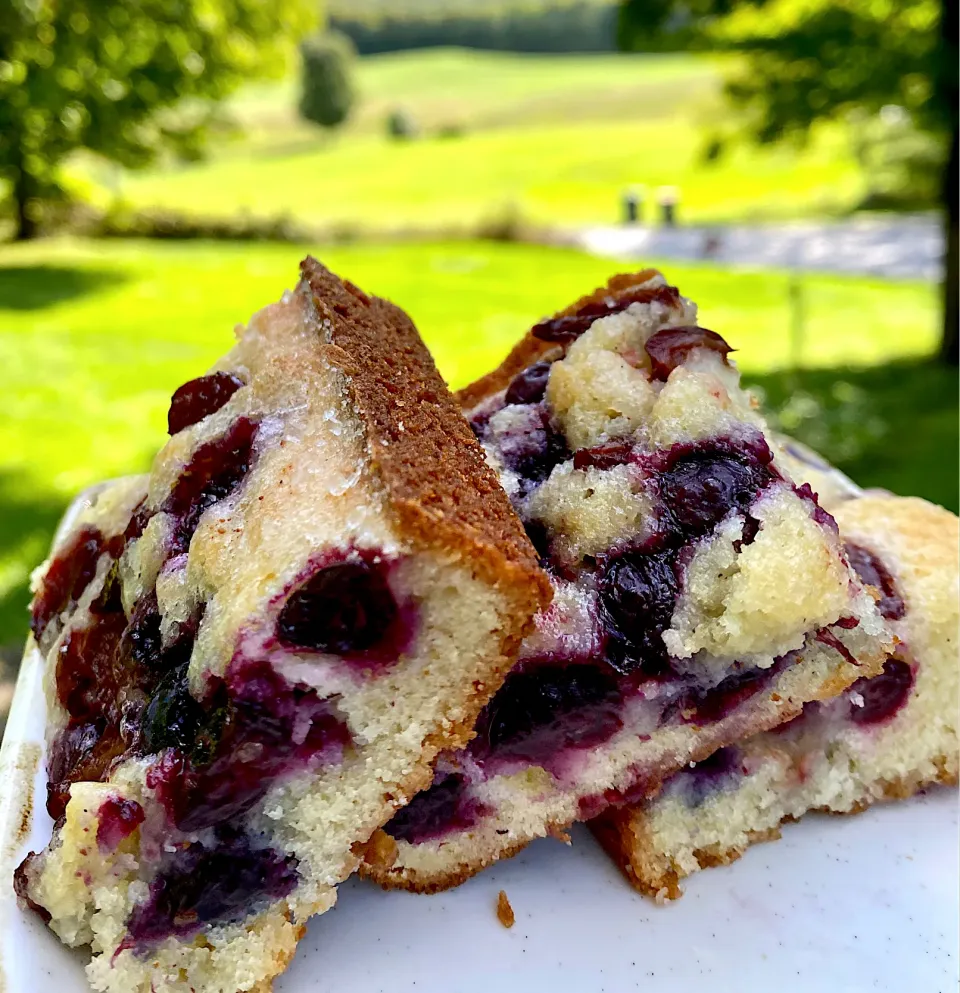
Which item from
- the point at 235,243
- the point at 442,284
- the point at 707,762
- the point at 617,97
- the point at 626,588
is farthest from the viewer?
the point at 617,97

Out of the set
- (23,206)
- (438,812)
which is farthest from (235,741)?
(23,206)


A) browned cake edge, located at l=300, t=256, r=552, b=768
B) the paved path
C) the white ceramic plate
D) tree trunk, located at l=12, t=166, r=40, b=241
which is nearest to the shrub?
the paved path

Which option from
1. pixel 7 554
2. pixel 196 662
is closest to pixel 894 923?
pixel 196 662

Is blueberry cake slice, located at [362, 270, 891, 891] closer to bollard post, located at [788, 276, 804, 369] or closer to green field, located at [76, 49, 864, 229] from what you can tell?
bollard post, located at [788, 276, 804, 369]

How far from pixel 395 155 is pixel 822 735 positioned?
23.0m

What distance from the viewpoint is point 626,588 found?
1636 mm

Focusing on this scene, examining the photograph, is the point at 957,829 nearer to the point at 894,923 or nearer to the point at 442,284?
the point at 894,923

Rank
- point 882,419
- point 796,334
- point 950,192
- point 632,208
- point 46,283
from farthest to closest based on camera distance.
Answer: point 632,208 → point 46,283 → point 796,334 → point 882,419 → point 950,192

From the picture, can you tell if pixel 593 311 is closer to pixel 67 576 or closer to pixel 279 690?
pixel 279 690

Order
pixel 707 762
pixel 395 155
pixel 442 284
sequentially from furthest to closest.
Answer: pixel 395 155 → pixel 442 284 → pixel 707 762

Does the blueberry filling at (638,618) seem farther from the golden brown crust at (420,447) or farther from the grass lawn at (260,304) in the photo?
the grass lawn at (260,304)

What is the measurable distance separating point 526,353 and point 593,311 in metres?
0.20

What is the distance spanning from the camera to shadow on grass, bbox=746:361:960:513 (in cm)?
572

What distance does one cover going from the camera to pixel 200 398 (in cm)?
192
